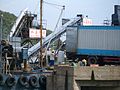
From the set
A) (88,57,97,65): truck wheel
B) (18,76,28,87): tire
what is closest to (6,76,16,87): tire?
(18,76,28,87): tire

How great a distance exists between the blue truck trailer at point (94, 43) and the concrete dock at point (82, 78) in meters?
8.43

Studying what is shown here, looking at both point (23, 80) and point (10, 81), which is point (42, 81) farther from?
point (10, 81)

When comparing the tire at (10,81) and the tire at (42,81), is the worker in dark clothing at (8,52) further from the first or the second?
the tire at (42,81)

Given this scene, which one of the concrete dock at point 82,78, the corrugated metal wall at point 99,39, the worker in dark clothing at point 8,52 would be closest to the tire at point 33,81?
the concrete dock at point 82,78

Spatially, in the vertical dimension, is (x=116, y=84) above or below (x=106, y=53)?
below

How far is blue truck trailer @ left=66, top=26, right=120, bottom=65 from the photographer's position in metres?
36.7

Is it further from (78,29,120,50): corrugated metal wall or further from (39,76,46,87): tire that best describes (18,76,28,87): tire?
(78,29,120,50): corrugated metal wall

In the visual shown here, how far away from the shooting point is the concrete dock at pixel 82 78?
2580 centimetres

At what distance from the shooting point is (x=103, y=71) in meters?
27.1

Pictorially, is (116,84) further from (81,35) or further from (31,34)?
(31,34)

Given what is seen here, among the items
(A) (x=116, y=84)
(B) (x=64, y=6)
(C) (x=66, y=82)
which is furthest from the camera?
(B) (x=64, y=6)

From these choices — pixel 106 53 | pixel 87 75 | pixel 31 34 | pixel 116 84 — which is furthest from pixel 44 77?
pixel 31 34

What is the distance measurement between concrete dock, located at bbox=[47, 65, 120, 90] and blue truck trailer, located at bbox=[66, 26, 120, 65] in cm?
843

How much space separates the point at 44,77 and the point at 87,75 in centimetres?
318
